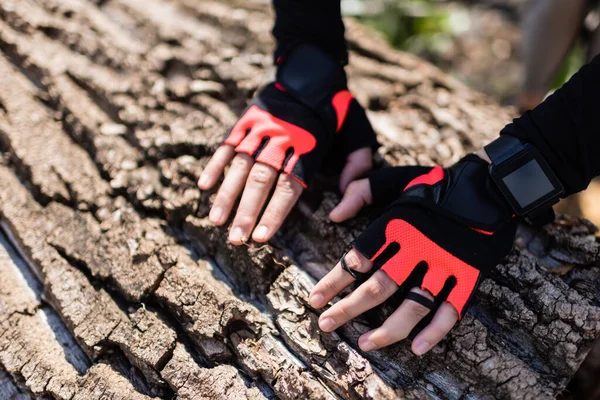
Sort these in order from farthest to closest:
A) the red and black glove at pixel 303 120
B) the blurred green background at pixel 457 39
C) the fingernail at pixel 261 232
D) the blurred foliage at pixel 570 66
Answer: the blurred green background at pixel 457 39 < the blurred foliage at pixel 570 66 < the red and black glove at pixel 303 120 < the fingernail at pixel 261 232

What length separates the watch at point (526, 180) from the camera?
1798mm

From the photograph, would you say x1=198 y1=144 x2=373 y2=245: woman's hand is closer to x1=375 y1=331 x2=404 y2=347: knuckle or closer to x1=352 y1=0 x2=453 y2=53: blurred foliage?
x1=375 y1=331 x2=404 y2=347: knuckle

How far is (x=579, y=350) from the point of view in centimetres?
173

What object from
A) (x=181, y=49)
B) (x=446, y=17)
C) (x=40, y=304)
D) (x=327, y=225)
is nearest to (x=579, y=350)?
(x=327, y=225)

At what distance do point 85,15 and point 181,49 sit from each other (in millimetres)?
755

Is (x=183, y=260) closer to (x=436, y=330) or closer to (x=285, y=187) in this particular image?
(x=285, y=187)

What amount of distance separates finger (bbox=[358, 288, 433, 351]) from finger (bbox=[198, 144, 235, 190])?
3.34 ft

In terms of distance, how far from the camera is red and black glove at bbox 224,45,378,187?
6.79 feet

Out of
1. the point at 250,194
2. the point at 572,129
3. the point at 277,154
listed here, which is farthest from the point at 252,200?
the point at 572,129

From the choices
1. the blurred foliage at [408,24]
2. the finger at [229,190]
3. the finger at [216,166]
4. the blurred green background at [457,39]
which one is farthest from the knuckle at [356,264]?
the blurred foliage at [408,24]

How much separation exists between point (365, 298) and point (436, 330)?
28cm

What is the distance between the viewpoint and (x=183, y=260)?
2059mm

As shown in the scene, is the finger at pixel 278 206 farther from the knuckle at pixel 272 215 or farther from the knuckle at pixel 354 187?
the knuckle at pixel 354 187

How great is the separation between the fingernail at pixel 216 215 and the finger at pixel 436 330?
99 cm
